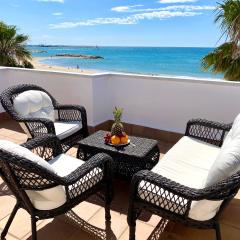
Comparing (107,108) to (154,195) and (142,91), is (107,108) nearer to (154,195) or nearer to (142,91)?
(142,91)

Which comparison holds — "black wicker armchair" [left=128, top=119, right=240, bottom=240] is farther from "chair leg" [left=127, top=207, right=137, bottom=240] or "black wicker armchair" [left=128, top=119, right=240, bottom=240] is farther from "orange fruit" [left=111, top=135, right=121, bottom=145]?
"orange fruit" [left=111, top=135, right=121, bottom=145]

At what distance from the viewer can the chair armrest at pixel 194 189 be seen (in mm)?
1550

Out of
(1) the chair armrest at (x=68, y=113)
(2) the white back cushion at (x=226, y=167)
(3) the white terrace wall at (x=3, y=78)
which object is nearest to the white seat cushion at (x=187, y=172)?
(2) the white back cushion at (x=226, y=167)

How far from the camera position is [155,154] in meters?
2.85

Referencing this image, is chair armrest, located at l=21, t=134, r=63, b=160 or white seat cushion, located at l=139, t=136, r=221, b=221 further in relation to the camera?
chair armrest, located at l=21, t=134, r=63, b=160

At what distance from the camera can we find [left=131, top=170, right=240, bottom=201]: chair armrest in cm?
155

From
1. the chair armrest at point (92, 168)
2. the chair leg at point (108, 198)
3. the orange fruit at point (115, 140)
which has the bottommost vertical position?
the chair leg at point (108, 198)

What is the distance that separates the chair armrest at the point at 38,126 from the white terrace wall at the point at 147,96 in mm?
1340

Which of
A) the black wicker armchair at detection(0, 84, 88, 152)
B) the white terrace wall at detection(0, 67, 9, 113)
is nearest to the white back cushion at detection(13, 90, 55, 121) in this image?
the black wicker armchair at detection(0, 84, 88, 152)

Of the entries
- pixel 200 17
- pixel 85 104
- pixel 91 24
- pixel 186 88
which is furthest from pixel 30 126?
pixel 91 24

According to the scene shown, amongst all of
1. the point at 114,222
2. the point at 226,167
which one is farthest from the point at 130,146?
the point at 226,167

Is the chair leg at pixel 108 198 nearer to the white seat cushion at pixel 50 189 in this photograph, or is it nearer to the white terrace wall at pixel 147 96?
the white seat cushion at pixel 50 189

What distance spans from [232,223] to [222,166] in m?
0.91

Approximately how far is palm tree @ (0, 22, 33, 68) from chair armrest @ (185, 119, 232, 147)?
305 inches
